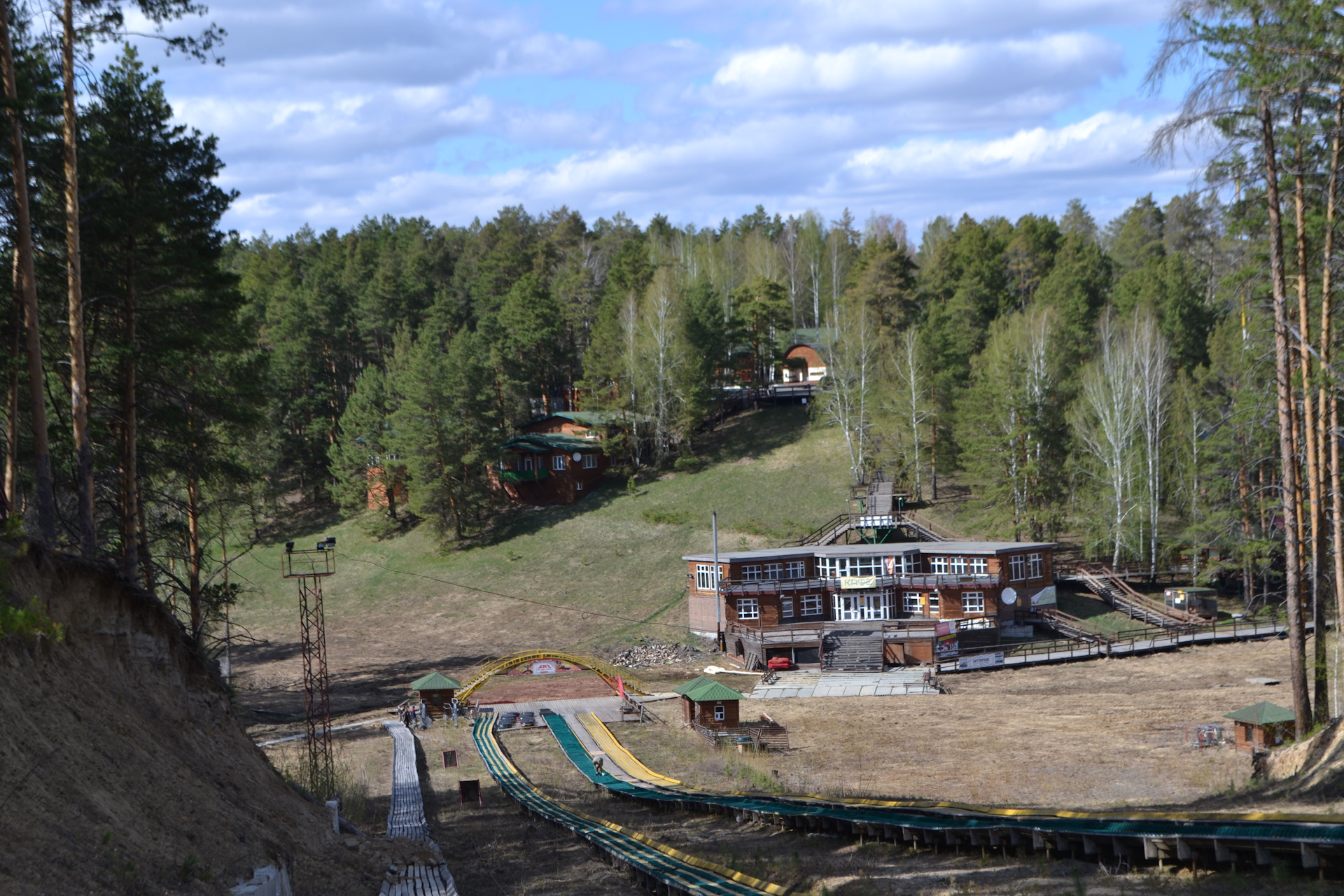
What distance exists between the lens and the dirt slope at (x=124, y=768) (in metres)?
10.6

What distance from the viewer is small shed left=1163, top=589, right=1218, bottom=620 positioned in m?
50.7

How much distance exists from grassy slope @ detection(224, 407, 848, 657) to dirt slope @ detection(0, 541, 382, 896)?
34526 millimetres

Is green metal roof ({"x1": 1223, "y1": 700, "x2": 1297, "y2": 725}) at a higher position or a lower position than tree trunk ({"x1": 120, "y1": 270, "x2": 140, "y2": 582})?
lower

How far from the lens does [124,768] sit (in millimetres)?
12984

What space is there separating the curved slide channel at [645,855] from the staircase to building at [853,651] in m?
20.1

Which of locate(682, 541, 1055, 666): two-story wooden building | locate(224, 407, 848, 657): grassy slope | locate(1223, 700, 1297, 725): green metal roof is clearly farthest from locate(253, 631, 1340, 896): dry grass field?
locate(224, 407, 848, 657): grassy slope

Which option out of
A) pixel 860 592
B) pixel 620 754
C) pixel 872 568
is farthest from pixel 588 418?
pixel 620 754

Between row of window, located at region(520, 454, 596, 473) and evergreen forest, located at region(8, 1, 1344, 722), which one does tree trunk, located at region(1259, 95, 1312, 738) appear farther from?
row of window, located at region(520, 454, 596, 473)

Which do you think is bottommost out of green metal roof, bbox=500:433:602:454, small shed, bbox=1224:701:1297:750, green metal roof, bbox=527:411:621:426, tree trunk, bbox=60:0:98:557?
small shed, bbox=1224:701:1297:750

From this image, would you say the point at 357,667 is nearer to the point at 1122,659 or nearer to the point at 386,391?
the point at 386,391

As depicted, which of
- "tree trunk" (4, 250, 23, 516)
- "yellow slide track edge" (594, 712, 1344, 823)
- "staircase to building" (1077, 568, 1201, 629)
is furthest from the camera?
"staircase to building" (1077, 568, 1201, 629)

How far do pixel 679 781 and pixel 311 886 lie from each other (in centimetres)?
1469

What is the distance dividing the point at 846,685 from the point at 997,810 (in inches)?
1023

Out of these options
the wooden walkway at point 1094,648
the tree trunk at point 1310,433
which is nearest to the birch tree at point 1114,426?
the wooden walkway at point 1094,648
